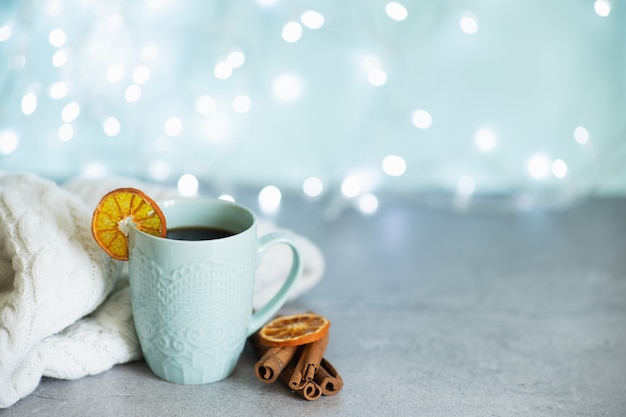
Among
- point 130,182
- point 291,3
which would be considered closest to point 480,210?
point 291,3

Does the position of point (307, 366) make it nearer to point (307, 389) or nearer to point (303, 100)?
point (307, 389)

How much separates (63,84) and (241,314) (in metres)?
0.90

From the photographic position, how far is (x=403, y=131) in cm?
167

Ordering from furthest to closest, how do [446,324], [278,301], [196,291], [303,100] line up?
[303,100] < [446,324] < [278,301] < [196,291]

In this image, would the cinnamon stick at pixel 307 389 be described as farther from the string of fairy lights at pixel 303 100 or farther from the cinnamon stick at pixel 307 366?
the string of fairy lights at pixel 303 100

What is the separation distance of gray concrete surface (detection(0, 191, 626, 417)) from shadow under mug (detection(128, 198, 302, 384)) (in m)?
0.04

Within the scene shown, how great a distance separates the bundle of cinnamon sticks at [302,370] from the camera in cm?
87

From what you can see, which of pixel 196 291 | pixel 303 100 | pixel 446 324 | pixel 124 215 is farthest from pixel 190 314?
pixel 303 100

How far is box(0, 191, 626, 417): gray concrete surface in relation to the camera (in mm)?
872

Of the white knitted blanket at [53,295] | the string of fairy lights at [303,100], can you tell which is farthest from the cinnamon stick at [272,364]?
the string of fairy lights at [303,100]

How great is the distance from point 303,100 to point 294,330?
2.71 ft

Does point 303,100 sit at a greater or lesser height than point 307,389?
greater

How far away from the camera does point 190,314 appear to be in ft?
2.71

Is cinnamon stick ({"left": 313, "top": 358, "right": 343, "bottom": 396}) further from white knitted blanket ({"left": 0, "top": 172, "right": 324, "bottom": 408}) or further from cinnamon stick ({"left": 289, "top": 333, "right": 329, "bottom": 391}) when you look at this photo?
white knitted blanket ({"left": 0, "top": 172, "right": 324, "bottom": 408})
